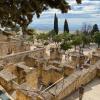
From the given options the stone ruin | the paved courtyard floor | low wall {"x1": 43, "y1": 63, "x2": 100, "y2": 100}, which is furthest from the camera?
the paved courtyard floor

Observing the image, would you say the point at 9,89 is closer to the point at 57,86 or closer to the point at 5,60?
the point at 57,86

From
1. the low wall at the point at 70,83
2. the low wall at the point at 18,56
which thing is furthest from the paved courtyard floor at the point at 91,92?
the low wall at the point at 18,56

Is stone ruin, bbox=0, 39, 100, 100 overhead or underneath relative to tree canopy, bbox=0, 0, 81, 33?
underneath

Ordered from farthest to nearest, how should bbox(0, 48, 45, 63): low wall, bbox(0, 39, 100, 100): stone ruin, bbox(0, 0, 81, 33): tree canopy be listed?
bbox(0, 48, 45, 63): low wall < bbox(0, 39, 100, 100): stone ruin < bbox(0, 0, 81, 33): tree canopy

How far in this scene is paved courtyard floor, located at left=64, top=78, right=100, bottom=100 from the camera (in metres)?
10.1

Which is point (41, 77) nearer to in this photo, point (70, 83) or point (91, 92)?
point (70, 83)

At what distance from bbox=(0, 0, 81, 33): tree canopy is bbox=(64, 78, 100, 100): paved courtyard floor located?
3240 millimetres

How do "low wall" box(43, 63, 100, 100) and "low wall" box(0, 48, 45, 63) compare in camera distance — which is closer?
"low wall" box(43, 63, 100, 100)

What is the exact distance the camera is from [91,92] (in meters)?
10.5

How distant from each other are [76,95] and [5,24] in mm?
3886

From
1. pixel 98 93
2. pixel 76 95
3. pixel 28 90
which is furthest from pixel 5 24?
pixel 98 93

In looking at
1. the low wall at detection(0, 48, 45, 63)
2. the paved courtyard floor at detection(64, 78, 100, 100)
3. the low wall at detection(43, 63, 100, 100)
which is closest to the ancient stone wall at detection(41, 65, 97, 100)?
the low wall at detection(43, 63, 100, 100)

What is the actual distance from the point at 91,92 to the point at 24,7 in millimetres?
4198

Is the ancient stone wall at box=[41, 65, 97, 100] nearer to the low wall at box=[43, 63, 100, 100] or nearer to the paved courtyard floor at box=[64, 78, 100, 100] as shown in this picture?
the low wall at box=[43, 63, 100, 100]
